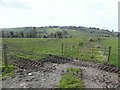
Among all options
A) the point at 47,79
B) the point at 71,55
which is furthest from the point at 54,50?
the point at 47,79

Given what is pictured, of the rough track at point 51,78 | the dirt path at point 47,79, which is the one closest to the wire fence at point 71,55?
the rough track at point 51,78

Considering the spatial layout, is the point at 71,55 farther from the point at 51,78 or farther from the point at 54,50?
the point at 51,78

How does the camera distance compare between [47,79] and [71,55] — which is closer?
[47,79]

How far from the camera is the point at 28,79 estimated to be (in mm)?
19750

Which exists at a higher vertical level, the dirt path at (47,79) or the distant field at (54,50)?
the distant field at (54,50)

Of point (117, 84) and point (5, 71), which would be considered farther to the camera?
point (5, 71)

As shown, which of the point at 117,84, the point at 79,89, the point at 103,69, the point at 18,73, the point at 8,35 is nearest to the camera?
the point at 79,89

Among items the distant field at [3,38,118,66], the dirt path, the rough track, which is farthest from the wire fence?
the dirt path

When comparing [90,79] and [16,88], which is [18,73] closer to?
[16,88]

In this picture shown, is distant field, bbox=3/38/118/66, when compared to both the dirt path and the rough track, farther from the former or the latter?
the dirt path

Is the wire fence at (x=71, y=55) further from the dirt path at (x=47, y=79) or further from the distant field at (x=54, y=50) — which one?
the dirt path at (x=47, y=79)

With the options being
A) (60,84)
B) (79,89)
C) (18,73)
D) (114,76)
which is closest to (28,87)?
(60,84)

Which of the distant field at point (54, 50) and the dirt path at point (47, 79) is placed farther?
the distant field at point (54, 50)

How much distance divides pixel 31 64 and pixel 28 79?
7.34 metres
